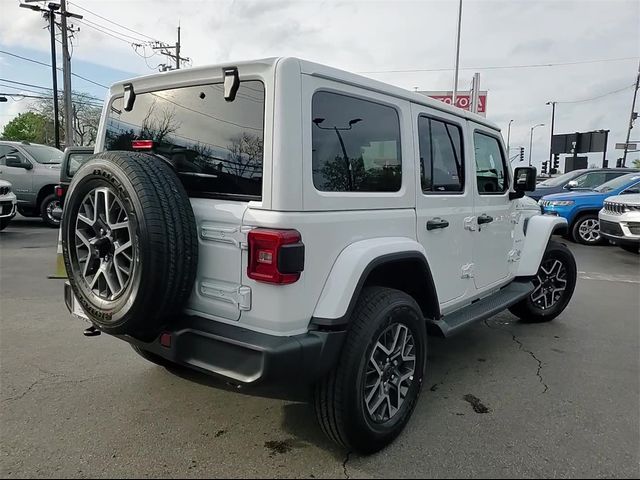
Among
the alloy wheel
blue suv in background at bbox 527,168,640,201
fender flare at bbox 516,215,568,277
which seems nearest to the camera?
fender flare at bbox 516,215,568,277

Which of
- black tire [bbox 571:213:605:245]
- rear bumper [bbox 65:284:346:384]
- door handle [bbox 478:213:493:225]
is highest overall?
door handle [bbox 478:213:493:225]

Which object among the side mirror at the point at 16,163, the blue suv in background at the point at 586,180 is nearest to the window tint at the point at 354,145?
the blue suv in background at the point at 586,180

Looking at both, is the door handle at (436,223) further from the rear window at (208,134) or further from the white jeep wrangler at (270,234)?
the rear window at (208,134)

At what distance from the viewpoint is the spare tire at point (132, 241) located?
2211mm

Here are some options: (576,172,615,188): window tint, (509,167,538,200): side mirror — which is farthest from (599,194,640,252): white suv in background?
(509,167,538,200): side mirror

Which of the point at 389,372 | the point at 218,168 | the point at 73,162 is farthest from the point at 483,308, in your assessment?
the point at 73,162

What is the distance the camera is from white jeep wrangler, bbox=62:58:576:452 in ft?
7.34

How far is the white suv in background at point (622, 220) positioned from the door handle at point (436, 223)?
7.33 metres

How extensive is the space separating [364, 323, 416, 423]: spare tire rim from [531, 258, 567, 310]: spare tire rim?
8.79ft

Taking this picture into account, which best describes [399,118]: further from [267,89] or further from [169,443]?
[169,443]

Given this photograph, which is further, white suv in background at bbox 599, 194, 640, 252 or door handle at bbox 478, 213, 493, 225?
white suv in background at bbox 599, 194, 640, 252

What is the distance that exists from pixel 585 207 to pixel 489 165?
315 inches

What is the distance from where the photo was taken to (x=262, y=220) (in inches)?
88.0

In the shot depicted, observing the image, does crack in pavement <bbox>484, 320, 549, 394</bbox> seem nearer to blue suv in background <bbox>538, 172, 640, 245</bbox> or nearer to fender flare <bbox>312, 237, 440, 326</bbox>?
fender flare <bbox>312, 237, 440, 326</bbox>
